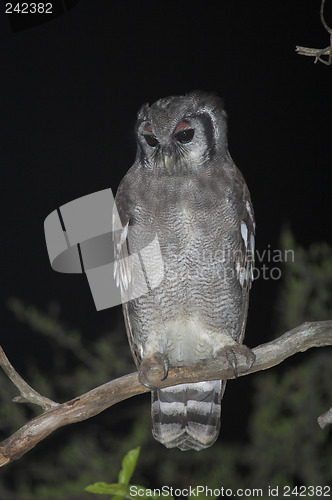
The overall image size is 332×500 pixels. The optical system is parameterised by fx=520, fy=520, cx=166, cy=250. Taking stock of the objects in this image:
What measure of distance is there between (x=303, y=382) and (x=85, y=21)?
188 centimetres

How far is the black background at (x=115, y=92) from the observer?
7.29 feet

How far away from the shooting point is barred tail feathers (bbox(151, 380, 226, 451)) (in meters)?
1.83

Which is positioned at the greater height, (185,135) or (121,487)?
(185,135)

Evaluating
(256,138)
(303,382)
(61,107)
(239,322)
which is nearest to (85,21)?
(61,107)

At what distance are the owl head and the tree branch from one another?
63 cm

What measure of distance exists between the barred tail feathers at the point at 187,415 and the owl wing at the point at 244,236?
24cm

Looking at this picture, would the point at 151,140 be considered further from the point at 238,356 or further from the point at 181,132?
the point at 238,356

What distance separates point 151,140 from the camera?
172 cm

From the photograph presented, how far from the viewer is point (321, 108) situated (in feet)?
7.81

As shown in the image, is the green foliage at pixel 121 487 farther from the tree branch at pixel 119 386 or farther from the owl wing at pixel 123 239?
the owl wing at pixel 123 239

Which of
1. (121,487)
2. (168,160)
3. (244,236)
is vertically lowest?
(244,236)

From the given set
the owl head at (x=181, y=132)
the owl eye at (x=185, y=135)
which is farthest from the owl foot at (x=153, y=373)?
the owl eye at (x=185, y=135)

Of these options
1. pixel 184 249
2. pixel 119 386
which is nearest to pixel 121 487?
pixel 119 386

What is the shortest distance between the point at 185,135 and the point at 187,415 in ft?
3.23
